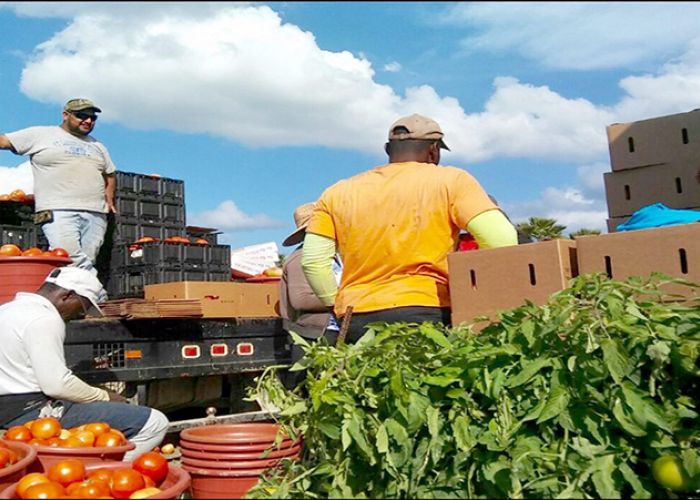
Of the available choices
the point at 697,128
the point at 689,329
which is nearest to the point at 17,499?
the point at 689,329

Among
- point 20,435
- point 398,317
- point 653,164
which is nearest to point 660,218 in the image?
point 398,317

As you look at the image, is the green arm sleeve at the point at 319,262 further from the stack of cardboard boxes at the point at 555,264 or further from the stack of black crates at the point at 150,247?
the stack of black crates at the point at 150,247

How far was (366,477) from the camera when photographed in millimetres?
2295

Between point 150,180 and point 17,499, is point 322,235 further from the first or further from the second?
point 150,180

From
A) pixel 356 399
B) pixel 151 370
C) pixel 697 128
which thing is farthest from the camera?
pixel 151 370

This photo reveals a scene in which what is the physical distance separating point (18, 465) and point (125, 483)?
1.93 ft

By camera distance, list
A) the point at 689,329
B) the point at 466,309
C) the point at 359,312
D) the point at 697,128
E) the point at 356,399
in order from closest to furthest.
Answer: the point at 689,329 → the point at 356,399 → the point at 466,309 → the point at 359,312 → the point at 697,128

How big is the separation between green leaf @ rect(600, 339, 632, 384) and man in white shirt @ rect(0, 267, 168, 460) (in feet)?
8.79

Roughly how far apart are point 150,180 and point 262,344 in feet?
9.64

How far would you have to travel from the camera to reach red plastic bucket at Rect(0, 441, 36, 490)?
2.66 meters

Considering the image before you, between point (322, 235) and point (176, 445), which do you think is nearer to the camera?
point (322, 235)

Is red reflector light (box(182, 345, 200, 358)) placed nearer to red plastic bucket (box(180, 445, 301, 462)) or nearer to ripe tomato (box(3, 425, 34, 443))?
ripe tomato (box(3, 425, 34, 443))

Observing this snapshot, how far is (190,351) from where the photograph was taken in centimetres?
498

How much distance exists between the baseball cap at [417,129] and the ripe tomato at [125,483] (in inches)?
79.1
